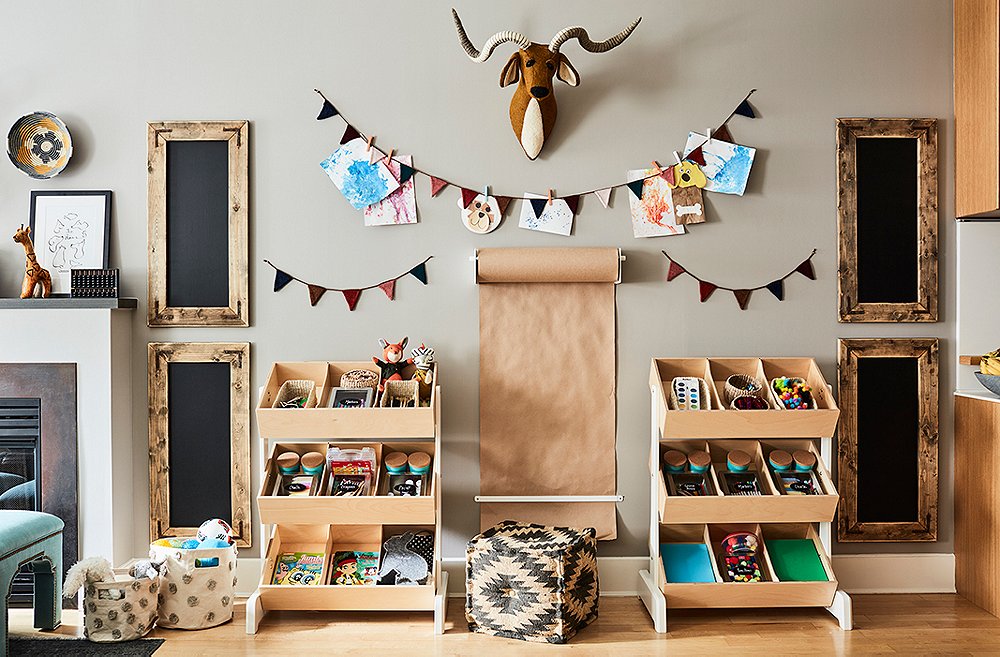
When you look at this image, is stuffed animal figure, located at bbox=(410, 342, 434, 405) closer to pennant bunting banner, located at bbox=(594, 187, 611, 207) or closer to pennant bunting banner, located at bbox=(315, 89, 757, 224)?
pennant bunting banner, located at bbox=(315, 89, 757, 224)

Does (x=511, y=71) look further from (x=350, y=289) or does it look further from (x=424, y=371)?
(x=424, y=371)

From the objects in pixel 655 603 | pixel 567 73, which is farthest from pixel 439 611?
pixel 567 73

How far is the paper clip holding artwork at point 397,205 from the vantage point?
11.6 feet

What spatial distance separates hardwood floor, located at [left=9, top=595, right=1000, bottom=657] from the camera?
298cm

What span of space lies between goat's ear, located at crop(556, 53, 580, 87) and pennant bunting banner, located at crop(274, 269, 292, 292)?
1361 millimetres

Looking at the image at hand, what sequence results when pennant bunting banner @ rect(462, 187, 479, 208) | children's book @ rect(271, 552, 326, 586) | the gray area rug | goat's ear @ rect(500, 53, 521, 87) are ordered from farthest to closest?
1. pennant bunting banner @ rect(462, 187, 479, 208)
2. goat's ear @ rect(500, 53, 521, 87)
3. children's book @ rect(271, 552, 326, 586)
4. the gray area rug

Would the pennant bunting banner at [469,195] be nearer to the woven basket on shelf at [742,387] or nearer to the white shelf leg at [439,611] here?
the woven basket on shelf at [742,387]

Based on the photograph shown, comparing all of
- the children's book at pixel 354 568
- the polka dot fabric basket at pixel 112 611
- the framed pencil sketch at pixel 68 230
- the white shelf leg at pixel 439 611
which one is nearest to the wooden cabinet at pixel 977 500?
the white shelf leg at pixel 439 611

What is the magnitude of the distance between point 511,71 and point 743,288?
4.22 feet

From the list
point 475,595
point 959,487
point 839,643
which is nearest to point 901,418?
point 959,487

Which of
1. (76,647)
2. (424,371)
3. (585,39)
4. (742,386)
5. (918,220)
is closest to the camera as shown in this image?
(76,647)

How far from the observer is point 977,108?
3.39 meters

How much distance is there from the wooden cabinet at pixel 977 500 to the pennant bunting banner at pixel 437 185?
2.27 m

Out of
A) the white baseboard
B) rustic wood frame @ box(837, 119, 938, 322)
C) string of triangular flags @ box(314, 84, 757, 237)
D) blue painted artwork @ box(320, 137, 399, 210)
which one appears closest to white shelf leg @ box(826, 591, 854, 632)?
the white baseboard
